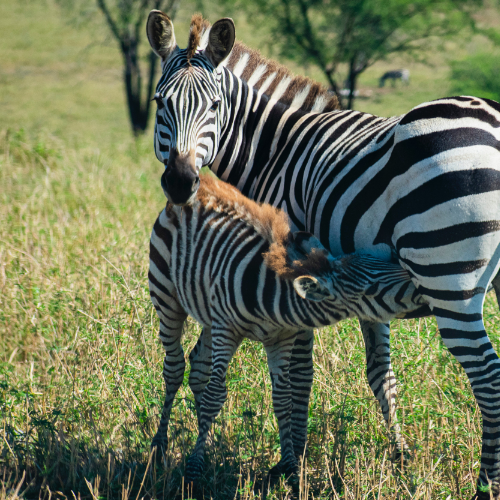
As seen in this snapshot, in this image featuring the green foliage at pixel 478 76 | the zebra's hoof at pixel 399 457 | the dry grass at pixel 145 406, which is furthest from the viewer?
the green foliage at pixel 478 76

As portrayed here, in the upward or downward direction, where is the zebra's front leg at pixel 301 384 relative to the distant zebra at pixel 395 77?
downward

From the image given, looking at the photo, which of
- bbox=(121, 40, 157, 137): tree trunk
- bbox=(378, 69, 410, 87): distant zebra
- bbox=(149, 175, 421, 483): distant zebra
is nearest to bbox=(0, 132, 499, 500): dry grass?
bbox=(149, 175, 421, 483): distant zebra

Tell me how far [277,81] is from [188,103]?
1068 millimetres

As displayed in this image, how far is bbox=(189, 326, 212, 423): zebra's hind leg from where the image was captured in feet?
14.3

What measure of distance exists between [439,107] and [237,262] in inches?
57.7

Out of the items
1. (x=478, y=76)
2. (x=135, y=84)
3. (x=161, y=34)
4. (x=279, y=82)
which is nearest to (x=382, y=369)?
(x=279, y=82)

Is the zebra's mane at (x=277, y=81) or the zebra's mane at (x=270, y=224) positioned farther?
the zebra's mane at (x=277, y=81)

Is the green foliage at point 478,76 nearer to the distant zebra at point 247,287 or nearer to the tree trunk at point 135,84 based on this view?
the tree trunk at point 135,84

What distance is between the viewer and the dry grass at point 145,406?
3605 millimetres

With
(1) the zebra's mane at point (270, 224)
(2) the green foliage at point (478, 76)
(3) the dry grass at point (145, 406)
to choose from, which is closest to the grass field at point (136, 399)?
(3) the dry grass at point (145, 406)

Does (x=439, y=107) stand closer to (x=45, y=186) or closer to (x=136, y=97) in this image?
(x=45, y=186)

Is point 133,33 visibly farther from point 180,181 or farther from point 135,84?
point 180,181

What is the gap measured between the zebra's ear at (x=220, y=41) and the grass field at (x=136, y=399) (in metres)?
2.29

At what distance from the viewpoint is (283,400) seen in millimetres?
3760
